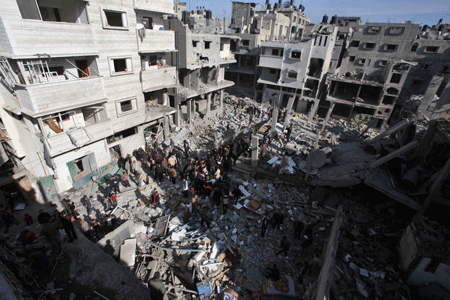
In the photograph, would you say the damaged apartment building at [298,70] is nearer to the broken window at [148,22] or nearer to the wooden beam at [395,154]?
the wooden beam at [395,154]

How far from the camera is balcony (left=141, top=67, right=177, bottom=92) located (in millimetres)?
17489

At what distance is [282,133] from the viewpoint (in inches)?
878

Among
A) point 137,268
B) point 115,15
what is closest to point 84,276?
point 137,268

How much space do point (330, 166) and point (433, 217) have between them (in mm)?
5757

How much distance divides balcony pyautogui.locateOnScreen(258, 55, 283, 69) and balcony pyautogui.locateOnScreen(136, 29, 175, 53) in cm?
1638

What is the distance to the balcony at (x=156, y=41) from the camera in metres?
16.3

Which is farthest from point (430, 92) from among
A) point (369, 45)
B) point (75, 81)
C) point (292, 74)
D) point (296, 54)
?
point (75, 81)

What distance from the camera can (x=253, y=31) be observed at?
34.5 m

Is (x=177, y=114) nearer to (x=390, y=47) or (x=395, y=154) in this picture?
(x=395, y=154)

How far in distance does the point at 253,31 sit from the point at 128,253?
35067mm

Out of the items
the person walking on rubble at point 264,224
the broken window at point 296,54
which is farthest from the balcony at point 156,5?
the broken window at point 296,54

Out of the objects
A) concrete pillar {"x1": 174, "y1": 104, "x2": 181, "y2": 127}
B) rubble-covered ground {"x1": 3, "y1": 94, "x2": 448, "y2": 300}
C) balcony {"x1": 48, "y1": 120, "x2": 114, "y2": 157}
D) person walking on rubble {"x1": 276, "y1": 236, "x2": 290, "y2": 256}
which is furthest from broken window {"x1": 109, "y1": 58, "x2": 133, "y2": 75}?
person walking on rubble {"x1": 276, "y1": 236, "x2": 290, "y2": 256}

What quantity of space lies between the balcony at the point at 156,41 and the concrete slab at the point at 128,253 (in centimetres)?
1328

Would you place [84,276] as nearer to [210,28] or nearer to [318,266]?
[318,266]
